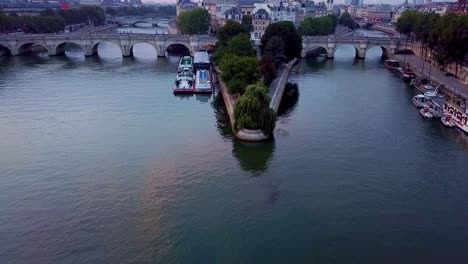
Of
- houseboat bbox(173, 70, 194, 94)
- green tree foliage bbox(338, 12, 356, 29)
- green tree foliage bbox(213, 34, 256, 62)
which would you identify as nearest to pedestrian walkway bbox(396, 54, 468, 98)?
green tree foliage bbox(213, 34, 256, 62)

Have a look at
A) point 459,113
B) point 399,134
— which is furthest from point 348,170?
point 459,113

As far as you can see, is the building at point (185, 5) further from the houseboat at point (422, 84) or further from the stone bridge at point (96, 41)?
the houseboat at point (422, 84)

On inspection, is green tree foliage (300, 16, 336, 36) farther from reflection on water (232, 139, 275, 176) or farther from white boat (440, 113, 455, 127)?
Result: reflection on water (232, 139, 275, 176)

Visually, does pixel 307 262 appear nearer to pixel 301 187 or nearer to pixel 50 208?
pixel 301 187

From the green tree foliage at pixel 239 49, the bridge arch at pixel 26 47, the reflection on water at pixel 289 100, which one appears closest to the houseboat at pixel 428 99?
the reflection on water at pixel 289 100

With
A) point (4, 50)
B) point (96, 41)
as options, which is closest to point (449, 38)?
point (96, 41)
